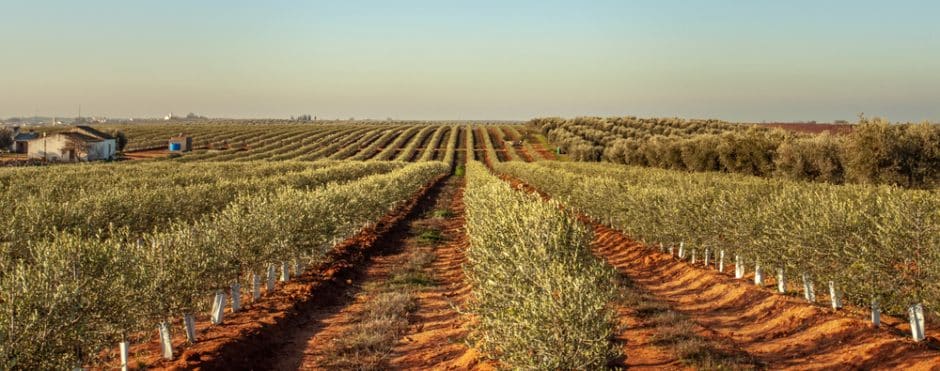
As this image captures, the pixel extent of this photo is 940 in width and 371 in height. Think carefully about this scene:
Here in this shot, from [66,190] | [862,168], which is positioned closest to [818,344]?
[862,168]

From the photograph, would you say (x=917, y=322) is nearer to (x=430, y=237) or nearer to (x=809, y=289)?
(x=809, y=289)

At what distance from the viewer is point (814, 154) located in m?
42.4

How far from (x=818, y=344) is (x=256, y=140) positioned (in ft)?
461

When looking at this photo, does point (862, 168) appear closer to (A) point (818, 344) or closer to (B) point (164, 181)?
(A) point (818, 344)

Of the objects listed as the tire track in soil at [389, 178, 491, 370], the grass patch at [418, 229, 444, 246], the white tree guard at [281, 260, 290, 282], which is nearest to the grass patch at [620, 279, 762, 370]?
the tire track in soil at [389, 178, 491, 370]

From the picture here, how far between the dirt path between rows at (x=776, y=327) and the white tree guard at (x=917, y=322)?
325 millimetres

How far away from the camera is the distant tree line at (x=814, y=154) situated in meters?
34.5

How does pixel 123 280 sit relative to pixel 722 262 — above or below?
above

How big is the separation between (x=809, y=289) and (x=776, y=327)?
2.18 m

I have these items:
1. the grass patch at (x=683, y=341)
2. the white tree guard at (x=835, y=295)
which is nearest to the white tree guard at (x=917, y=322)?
the white tree guard at (x=835, y=295)

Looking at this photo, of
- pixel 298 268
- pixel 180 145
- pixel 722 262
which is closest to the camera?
pixel 722 262

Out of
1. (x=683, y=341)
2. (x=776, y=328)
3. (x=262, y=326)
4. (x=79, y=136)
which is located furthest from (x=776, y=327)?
(x=79, y=136)

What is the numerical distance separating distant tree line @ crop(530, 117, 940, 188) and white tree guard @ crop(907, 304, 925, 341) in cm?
2500

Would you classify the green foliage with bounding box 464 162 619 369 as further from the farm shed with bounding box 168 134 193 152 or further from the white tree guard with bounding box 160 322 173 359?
the farm shed with bounding box 168 134 193 152
